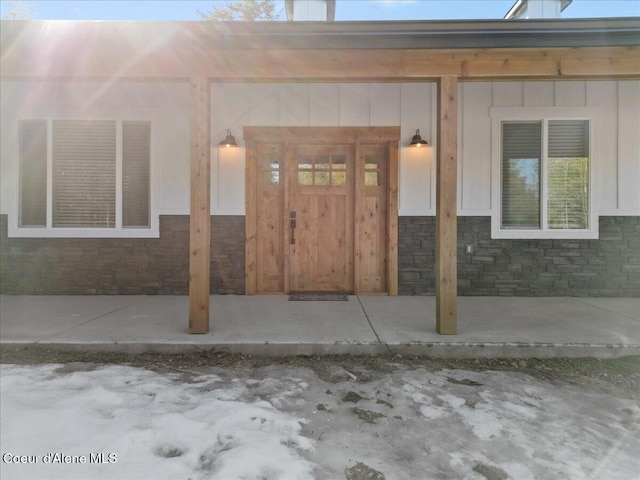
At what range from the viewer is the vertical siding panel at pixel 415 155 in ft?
17.3

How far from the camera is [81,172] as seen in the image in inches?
211

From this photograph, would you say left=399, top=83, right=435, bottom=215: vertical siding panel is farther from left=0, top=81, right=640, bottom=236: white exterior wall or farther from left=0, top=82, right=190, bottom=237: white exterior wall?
left=0, top=82, right=190, bottom=237: white exterior wall

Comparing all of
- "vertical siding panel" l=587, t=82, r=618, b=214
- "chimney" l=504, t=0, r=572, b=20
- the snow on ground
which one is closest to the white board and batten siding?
"vertical siding panel" l=587, t=82, r=618, b=214

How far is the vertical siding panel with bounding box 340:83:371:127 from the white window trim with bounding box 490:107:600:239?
1861 millimetres

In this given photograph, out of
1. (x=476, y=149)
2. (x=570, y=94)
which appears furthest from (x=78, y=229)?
(x=570, y=94)

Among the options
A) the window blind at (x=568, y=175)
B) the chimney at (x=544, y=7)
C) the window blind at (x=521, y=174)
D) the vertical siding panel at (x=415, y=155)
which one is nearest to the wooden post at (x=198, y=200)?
the vertical siding panel at (x=415, y=155)

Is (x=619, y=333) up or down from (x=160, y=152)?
down

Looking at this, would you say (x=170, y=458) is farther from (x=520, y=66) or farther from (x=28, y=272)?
(x=28, y=272)

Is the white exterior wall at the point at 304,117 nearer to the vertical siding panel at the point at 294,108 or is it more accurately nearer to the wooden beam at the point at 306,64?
the vertical siding panel at the point at 294,108

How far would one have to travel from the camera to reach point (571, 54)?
329cm

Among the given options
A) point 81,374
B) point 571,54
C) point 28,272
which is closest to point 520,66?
point 571,54

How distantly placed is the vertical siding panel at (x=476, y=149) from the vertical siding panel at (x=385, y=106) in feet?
3.20

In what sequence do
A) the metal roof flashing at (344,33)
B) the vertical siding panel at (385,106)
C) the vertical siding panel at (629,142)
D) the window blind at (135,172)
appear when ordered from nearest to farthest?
the metal roof flashing at (344,33), the vertical siding panel at (629,142), the vertical siding panel at (385,106), the window blind at (135,172)

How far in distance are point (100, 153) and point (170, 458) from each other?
501 centimetres
